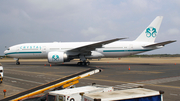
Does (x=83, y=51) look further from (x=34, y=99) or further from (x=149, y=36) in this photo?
(x=34, y=99)

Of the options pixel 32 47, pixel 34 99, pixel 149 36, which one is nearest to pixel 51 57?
pixel 32 47

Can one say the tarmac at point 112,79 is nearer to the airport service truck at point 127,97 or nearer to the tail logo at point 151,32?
the airport service truck at point 127,97

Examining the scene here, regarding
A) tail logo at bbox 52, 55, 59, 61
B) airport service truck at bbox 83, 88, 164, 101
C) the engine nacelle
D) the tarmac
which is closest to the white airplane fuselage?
the engine nacelle

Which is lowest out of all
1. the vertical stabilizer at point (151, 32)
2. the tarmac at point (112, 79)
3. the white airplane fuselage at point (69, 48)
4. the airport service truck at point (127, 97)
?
the tarmac at point (112, 79)

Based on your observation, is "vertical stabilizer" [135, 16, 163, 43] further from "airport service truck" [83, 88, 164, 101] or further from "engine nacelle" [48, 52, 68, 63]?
"airport service truck" [83, 88, 164, 101]

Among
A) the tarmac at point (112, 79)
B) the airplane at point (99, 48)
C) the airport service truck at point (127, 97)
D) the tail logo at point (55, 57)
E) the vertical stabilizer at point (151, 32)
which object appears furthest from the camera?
the vertical stabilizer at point (151, 32)

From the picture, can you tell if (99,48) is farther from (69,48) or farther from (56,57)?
(56,57)

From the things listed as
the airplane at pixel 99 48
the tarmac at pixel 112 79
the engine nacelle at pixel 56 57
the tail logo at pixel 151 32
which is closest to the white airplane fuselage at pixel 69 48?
the airplane at pixel 99 48

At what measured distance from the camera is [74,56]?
2741 cm

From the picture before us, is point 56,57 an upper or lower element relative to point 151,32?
lower

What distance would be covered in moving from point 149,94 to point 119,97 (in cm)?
76

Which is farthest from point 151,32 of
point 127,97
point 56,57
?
point 127,97

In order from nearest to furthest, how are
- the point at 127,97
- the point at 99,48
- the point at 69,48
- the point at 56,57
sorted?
the point at 127,97, the point at 56,57, the point at 99,48, the point at 69,48

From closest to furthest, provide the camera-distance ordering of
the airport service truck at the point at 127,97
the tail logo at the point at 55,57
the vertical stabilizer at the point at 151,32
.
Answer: the airport service truck at the point at 127,97, the tail logo at the point at 55,57, the vertical stabilizer at the point at 151,32
